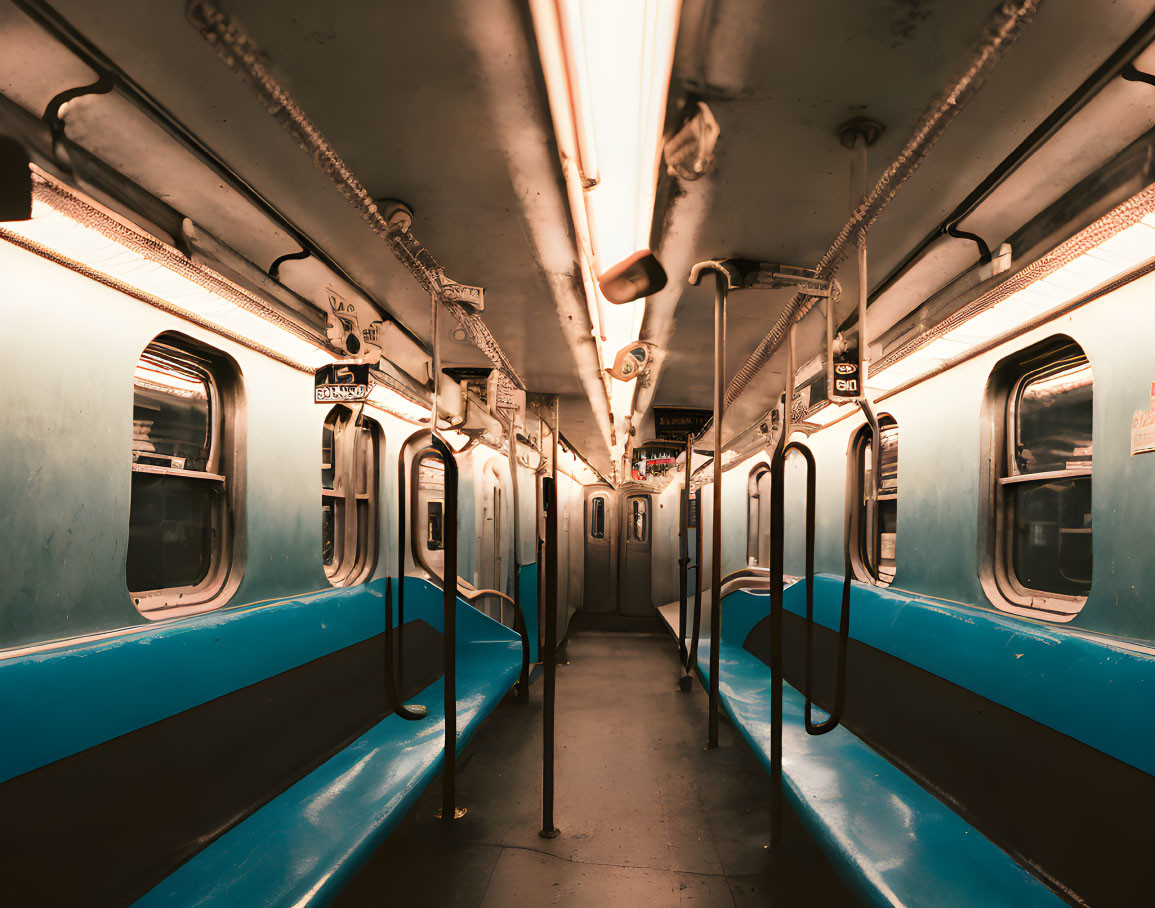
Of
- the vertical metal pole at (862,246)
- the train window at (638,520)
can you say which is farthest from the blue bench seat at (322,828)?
the train window at (638,520)

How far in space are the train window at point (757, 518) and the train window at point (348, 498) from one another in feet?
13.2

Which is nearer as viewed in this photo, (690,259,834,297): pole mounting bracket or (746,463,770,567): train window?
(690,259,834,297): pole mounting bracket

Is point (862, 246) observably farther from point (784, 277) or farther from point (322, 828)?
point (322, 828)

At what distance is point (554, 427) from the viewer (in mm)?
3436

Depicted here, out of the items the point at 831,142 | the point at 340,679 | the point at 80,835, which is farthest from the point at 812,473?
the point at 340,679

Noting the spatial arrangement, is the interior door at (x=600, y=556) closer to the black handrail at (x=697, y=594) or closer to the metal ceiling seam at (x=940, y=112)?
the black handrail at (x=697, y=594)

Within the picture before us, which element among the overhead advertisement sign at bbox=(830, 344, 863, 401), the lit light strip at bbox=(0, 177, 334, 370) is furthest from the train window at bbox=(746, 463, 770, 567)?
the lit light strip at bbox=(0, 177, 334, 370)

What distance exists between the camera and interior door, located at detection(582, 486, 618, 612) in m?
10.6

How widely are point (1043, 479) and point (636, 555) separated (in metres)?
8.41

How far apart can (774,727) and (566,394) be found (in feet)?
12.2

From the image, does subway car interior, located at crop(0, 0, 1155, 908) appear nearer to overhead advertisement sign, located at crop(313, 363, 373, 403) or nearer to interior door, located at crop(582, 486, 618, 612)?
overhead advertisement sign, located at crop(313, 363, 373, 403)

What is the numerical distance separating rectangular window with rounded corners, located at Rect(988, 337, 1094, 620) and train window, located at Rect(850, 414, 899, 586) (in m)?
0.80

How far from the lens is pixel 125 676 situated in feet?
6.22

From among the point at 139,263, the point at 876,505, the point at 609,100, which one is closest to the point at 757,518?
the point at 876,505
